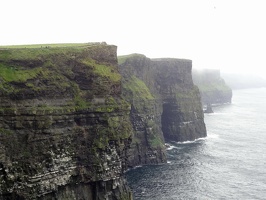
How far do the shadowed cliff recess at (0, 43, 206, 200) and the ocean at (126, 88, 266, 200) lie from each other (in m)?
18.5

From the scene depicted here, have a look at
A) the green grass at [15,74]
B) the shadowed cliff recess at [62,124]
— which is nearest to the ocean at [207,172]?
the shadowed cliff recess at [62,124]

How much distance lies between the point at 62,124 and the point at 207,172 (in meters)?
57.7

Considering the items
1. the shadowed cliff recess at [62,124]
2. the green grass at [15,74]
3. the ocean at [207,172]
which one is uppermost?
the green grass at [15,74]

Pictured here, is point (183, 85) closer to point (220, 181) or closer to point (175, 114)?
point (175, 114)

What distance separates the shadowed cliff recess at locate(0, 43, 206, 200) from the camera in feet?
206

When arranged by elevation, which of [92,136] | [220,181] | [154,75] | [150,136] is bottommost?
[220,181]

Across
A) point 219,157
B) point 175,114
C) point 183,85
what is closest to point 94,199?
point 219,157

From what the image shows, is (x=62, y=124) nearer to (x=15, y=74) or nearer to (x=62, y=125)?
(x=62, y=125)

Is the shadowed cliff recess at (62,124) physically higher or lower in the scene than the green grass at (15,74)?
lower

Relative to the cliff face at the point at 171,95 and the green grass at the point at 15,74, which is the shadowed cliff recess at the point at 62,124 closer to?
the green grass at the point at 15,74

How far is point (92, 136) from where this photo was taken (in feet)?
242

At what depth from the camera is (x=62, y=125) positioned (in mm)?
69688

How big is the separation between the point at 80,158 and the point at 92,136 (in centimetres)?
545

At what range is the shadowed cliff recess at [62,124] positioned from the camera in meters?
62.7
